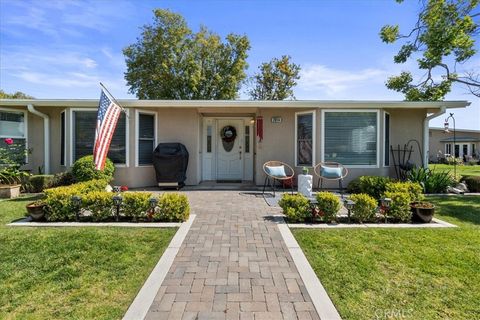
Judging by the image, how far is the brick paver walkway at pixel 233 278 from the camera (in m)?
2.27

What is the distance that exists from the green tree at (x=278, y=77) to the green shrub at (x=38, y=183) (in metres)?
18.6

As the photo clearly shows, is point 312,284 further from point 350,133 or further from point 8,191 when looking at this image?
point 8,191

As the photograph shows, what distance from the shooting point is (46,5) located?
7.31 metres

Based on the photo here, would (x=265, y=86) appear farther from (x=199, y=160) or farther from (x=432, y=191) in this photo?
(x=432, y=191)

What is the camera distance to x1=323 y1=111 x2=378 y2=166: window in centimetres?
843

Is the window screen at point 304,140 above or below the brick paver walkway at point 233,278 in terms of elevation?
above

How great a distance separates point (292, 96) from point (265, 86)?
7.77ft

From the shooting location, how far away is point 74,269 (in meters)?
3.03

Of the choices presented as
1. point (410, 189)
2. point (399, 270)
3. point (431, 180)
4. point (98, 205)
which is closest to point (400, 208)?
point (410, 189)

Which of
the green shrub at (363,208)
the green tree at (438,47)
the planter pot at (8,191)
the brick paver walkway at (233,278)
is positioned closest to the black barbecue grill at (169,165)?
the planter pot at (8,191)

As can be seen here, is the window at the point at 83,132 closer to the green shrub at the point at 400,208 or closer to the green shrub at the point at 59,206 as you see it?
the green shrub at the point at 59,206

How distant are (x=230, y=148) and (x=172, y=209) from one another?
5606 millimetres

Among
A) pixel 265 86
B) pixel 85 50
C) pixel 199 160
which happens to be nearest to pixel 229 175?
pixel 199 160

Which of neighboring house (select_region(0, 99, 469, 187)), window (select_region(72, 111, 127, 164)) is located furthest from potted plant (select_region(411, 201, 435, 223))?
window (select_region(72, 111, 127, 164))
